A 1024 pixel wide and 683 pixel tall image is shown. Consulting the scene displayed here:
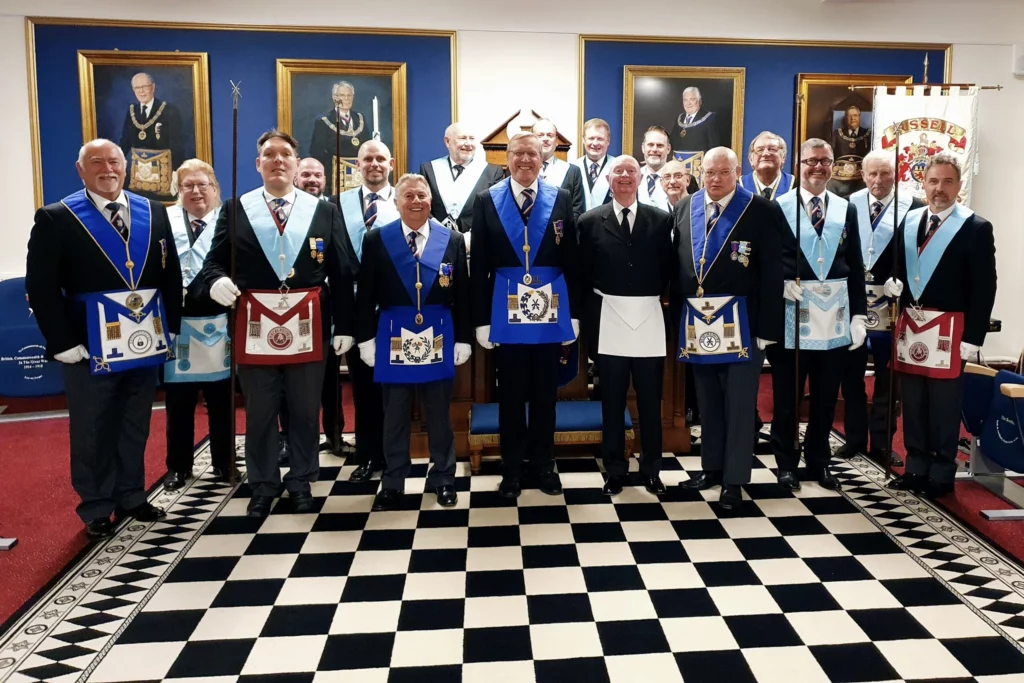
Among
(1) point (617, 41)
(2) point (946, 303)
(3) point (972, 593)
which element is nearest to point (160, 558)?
(3) point (972, 593)

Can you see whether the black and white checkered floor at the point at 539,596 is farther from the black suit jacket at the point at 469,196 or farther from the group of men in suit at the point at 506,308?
the black suit jacket at the point at 469,196

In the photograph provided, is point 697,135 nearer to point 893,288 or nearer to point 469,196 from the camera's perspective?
point 469,196

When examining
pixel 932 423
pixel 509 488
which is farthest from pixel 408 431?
pixel 932 423

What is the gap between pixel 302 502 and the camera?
3.76 metres

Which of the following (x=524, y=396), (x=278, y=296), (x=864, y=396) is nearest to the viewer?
(x=278, y=296)

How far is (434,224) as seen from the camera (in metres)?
3.74

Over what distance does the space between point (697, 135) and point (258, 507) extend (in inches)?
197

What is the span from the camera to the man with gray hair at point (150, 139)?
21.4 feet

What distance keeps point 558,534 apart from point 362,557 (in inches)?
33.3

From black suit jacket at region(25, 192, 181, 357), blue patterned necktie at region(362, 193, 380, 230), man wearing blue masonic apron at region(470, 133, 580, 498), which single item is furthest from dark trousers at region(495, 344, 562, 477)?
black suit jacket at region(25, 192, 181, 357)

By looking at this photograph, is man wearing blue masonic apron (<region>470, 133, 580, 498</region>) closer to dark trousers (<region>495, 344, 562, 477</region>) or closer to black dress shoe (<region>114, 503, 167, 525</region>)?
dark trousers (<region>495, 344, 562, 477</region>)

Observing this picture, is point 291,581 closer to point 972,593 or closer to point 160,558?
point 160,558

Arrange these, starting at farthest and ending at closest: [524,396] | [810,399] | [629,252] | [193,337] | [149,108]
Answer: [149,108] < [810,399] < [193,337] < [524,396] < [629,252]

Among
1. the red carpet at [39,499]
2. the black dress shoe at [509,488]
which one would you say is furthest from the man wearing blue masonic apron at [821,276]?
the red carpet at [39,499]
